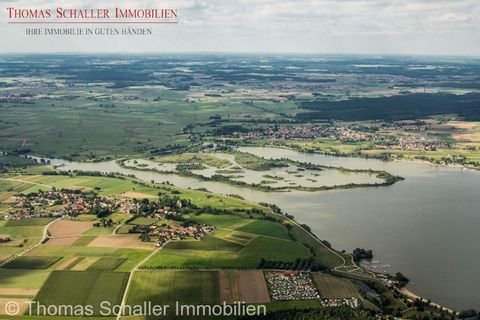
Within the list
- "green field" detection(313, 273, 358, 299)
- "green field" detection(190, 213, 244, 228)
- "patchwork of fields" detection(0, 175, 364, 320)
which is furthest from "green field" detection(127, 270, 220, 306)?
"green field" detection(190, 213, 244, 228)

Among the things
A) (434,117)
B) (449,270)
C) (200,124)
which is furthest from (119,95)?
(449,270)

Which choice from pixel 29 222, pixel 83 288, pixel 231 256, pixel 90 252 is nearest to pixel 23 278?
pixel 83 288

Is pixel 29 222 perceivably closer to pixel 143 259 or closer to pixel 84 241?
pixel 84 241

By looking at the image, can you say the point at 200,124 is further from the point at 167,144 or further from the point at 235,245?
the point at 235,245

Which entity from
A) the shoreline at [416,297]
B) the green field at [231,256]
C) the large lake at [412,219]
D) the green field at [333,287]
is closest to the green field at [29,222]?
the green field at [231,256]

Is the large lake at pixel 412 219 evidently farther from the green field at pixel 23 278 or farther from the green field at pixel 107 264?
the green field at pixel 23 278

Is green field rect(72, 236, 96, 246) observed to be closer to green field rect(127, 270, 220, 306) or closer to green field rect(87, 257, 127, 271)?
green field rect(87, 257, 127, 271)
